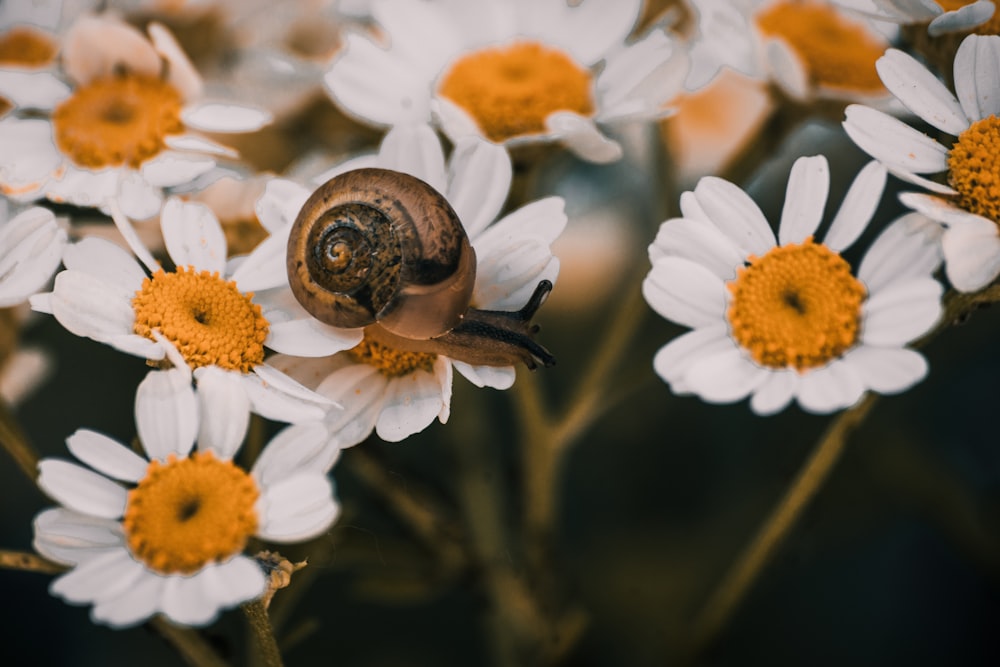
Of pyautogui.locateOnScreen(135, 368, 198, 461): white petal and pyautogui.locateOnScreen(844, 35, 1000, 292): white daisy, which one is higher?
pyautogui.locateOnScreen(844, 35, 1000, 292): white daisy

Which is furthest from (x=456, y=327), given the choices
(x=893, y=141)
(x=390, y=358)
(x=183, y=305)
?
(x=893, y=141)

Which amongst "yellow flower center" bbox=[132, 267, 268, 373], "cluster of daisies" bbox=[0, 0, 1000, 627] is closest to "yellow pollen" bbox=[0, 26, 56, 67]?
"cluster of daisies" bbox=[0, 0, 1000, 627]

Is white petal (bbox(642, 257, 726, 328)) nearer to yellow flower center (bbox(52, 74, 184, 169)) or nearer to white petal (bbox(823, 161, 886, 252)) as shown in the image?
white petal (bbox(823, 161, 886, 252))

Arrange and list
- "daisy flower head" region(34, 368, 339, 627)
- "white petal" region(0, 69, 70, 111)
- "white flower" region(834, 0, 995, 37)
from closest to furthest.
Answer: "daisy flower head" region(34, 368, 339, 627) → "white flower" region(834, 0, 995, 37) → "white petal" region(0, 69, 70, 111)

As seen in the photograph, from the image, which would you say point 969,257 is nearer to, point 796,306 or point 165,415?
point 796,306

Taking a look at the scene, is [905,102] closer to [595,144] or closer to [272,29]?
[595,144]

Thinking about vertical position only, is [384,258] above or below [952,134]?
below

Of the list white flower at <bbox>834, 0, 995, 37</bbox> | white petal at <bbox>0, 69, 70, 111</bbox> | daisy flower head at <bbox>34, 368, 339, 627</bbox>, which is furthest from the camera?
white petal at <bbox>0, 69, 70, 111</bbox>
